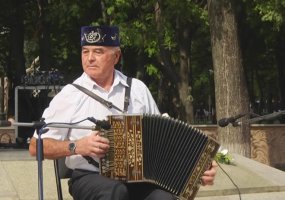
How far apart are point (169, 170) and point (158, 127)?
263 millimetres

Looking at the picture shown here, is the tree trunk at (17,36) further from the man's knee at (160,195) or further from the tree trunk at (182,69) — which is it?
the man's knee at (160,195)

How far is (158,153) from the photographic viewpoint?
4098 millimetres

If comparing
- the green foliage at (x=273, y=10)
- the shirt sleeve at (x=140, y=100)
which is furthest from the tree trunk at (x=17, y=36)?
the shirt sleeve at (x=140, y=100)

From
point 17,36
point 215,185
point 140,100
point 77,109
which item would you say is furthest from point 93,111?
point 17,36

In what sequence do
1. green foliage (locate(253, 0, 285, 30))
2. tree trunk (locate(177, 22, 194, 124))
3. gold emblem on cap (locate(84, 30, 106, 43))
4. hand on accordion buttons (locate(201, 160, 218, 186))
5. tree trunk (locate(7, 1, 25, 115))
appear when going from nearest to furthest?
hand on accordion buttons (locate(201, 160, 218, 186)) → gold emblem on cap (locate(84, 30, 106, 43)) → green foliage (locate(253, 0, 285, 30)) → tree trunk (locate(177, 22, 194, 124)) → tree trunk (locate(7, 1, 25, 115))

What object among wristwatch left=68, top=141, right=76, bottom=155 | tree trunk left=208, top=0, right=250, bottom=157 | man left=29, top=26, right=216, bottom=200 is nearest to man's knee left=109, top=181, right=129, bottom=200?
man left=29, top=26, right=216, bottom=200

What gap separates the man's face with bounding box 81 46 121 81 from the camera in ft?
14.7

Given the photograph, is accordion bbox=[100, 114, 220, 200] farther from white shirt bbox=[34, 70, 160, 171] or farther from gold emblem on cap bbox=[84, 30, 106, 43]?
gold emblem on cap bbox=[84, 30, 106, 43]

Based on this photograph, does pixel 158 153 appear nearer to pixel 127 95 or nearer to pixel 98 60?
pixel 127 95

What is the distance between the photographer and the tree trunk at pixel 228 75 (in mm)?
12617

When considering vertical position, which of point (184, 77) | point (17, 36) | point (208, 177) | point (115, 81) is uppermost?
point (17, 36)

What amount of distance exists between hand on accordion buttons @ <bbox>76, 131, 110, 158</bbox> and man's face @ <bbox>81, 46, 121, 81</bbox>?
55 centimetres

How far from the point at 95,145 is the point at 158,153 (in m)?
0.40

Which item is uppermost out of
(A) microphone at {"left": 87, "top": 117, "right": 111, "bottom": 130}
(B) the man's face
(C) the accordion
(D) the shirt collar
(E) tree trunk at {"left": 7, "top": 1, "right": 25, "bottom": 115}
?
(E) tree trunk at {"left": 7, "top": 1, "right": 25, "bottom": 115}
